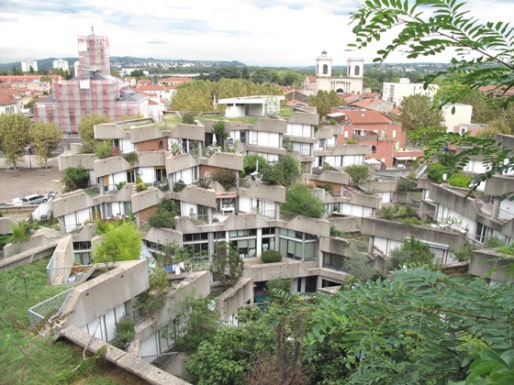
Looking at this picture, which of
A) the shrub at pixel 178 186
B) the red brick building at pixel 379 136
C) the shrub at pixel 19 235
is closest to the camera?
the shrub at pixel 19 235

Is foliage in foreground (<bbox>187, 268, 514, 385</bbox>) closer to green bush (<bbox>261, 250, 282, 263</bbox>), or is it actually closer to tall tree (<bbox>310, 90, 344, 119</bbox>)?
green bush (<bbox>261, 250, 282, 263</bbox>)

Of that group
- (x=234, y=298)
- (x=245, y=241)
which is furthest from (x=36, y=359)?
(x=245, y=241)

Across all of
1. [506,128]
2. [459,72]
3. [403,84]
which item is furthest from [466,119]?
[459,72]

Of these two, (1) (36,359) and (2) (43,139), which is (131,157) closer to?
(1) (36,359)

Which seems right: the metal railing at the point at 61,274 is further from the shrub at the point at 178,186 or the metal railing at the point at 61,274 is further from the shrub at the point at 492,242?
the shrub at the point at 492,242

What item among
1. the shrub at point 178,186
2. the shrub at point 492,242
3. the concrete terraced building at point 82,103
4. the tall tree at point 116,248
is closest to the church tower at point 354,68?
the concrete terraced building at point 82,103

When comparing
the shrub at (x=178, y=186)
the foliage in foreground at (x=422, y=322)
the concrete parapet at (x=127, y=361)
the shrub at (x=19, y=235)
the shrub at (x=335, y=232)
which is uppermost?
the foliage in foreground at (x=422, y=322)

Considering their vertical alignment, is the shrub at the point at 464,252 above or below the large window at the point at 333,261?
above

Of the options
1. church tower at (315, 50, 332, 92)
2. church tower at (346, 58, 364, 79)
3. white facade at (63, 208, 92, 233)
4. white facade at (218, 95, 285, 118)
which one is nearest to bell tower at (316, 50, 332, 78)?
church tower at (315, 50, 332, 92)
